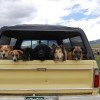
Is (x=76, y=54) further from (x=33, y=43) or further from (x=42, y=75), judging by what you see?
(x=33, y=43)

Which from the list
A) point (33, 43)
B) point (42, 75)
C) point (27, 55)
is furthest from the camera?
point (33, 43)

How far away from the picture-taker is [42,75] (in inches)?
262

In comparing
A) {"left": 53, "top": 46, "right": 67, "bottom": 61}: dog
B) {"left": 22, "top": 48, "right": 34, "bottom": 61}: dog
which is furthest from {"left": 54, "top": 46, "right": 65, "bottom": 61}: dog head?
{"left": 22, "top": 48, "right": 34, "bottom": 61}: dog

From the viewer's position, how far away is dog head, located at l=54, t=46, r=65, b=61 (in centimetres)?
684

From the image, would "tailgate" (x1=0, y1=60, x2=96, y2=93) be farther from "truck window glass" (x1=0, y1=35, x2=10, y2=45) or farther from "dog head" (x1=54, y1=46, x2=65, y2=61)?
"truck window glass" (x1=0, y1=35, x2=10, y2=45)

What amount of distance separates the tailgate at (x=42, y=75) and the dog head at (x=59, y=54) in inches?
7.1

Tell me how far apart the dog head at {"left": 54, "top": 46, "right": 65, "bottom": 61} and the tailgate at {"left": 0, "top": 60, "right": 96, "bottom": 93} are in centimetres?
18

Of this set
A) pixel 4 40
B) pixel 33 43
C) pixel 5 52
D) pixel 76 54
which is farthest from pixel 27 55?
pixel 33 43

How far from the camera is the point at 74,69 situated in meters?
6.67

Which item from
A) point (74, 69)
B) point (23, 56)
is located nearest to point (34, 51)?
point (23, 56)

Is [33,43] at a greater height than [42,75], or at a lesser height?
greater

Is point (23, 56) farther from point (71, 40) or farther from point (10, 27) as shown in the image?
point (71, 40)

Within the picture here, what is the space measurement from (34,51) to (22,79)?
0.89 metres

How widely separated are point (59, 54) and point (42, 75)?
578mm
